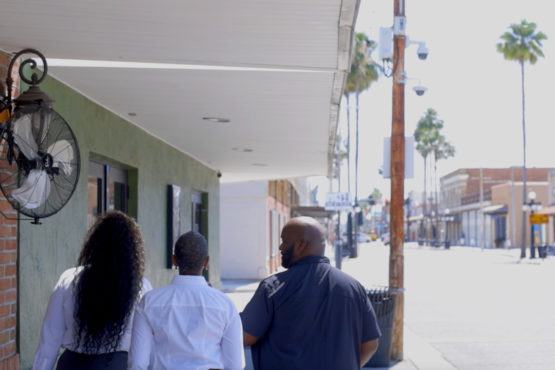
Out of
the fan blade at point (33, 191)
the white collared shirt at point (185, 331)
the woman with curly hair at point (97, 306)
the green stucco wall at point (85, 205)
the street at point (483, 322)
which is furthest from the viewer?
the street at point (483, 322)

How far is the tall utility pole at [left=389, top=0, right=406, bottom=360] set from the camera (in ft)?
34.4

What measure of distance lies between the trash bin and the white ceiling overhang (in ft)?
8.13

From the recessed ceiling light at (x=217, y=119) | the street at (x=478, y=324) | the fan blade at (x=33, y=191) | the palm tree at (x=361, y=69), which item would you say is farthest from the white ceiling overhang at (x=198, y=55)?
the palm tree at (x=361, y=69)

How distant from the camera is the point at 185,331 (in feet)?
12.4

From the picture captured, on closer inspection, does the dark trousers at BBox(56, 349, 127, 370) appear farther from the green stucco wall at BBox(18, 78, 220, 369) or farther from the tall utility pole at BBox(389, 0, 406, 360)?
the tall utility pole at BBox(389, 0, 406, 360)

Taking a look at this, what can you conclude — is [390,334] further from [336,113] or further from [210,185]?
[210,185]

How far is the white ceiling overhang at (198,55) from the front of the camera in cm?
555

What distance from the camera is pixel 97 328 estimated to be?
4.20m

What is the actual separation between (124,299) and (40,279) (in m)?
3.35

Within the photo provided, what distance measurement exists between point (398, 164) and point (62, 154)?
18.9ft

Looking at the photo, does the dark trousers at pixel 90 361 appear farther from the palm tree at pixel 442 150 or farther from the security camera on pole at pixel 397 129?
the palm tree at pixel 442 150

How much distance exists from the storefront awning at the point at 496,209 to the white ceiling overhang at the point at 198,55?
2805 inches

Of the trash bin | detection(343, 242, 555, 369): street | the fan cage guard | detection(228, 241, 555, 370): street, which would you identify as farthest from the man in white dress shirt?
detection(343, 242, 555, 369): street

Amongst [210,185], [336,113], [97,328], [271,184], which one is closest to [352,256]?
[271,184]
